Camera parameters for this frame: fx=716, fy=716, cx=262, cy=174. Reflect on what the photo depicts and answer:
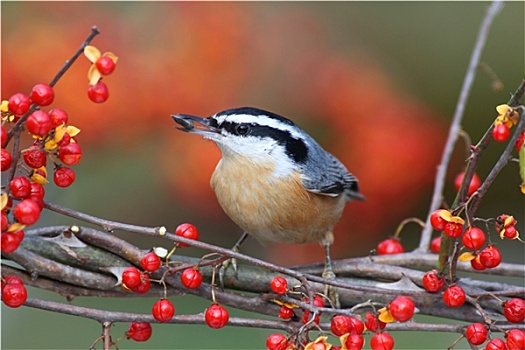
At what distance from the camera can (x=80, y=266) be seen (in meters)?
1.91

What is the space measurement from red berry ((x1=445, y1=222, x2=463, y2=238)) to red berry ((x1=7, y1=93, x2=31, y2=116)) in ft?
3.29

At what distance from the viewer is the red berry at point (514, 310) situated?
71.5 inches

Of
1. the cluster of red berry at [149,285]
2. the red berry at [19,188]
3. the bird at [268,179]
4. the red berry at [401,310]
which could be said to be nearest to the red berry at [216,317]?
the cluster of red berry at [149,285]

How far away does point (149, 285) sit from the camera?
1.84 metres

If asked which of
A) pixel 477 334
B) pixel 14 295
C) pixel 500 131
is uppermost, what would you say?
pixel 500 131

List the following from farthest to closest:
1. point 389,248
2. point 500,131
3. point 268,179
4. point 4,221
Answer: point 268,179, point 389,248, point 500,131, point 4,221

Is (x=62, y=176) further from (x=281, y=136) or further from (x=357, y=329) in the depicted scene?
(x=281, y=136)

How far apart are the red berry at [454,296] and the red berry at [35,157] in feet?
3.41

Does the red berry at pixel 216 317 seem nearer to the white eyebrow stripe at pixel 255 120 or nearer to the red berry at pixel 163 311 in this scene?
the red berry at pixel 163 311

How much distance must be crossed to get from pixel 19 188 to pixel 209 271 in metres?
0.65

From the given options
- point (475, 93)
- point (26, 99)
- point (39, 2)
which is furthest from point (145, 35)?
point (26, 99)

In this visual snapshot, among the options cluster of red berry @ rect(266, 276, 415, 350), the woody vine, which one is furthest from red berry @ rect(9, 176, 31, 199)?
cluster of red berry @ rect(266, 276, 415, 350)

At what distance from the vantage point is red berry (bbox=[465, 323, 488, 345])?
1.74m

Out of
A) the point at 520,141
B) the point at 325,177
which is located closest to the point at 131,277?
the point at 520,141
